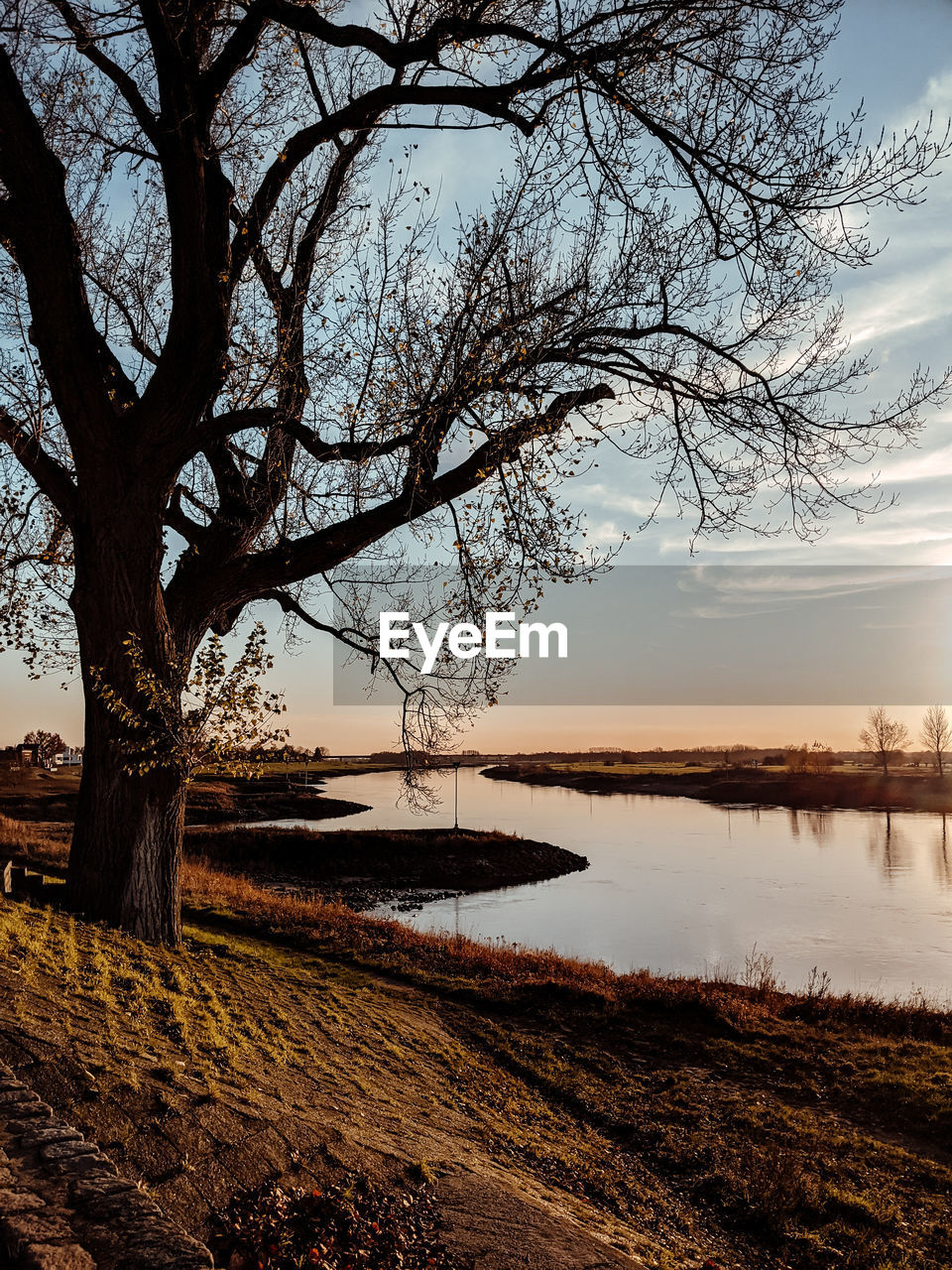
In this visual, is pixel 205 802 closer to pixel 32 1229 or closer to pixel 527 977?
pixel 527 977

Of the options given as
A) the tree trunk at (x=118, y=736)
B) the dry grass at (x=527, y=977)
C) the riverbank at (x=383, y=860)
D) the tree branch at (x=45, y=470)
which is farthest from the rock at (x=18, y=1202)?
the riverbank at (x=383, y=860)

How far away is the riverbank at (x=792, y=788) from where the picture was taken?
7550cm

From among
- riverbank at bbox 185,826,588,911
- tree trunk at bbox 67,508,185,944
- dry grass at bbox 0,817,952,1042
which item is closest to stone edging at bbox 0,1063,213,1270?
tree trunk at bbox 67,508,185,944

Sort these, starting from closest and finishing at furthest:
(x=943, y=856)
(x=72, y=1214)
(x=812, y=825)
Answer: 1. (x=72, y=1214)
2. (x=943, y=856)
3. (x=812, y=825)

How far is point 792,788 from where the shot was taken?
8381 cm

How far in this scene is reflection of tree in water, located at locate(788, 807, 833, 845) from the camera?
51500mm

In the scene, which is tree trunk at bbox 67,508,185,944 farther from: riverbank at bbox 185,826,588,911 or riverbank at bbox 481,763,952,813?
riverbank at bbox 481,763,952,813

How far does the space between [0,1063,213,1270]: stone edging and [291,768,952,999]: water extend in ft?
18.2

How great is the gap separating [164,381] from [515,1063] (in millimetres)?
8701

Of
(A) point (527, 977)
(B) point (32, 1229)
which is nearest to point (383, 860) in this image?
(A) point (527, 977)

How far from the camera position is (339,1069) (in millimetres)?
7141

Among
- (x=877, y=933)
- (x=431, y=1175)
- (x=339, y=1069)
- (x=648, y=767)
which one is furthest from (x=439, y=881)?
(x=648, y=767)

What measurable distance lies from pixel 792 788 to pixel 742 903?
194ft

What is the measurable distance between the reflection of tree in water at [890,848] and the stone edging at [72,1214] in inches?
1470
